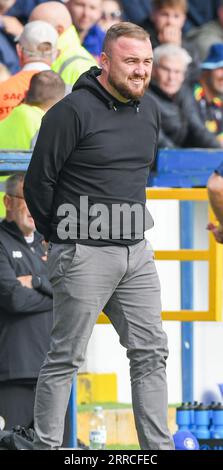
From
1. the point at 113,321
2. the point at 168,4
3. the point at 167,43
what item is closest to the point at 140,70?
the point at 113,321

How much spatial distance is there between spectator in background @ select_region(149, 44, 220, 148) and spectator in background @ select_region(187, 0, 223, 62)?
915 mm

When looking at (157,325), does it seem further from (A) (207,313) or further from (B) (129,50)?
(A) (207,313)

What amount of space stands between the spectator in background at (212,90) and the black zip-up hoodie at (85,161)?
19.4ft

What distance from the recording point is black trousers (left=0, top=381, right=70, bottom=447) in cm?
796

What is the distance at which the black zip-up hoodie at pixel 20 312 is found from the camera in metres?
7.91

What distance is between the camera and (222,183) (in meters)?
7.19

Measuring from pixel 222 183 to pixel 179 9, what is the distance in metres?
5.45

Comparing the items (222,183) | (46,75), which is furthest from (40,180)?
(46,75)

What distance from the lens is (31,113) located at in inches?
330

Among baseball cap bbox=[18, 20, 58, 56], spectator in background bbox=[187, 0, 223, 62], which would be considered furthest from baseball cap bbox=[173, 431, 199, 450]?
spectator in background bbox=[187, 0, 223, 62]

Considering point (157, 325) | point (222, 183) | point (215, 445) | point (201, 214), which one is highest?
point (222, 183)

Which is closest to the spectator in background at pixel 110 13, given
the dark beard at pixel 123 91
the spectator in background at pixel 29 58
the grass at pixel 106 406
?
the spectator in background at pixel 29 58

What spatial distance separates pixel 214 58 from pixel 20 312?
16.6ft

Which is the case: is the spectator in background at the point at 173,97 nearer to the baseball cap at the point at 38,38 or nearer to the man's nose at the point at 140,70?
the baseball cap at the point at 38,38
